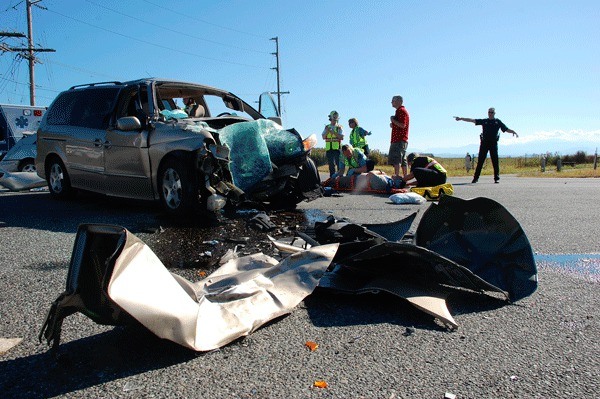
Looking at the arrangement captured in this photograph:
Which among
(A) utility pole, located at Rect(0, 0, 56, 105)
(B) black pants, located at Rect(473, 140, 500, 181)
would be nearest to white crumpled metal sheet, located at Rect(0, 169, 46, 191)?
(B) black pants, located at Rect(473, 140, 500, 181)

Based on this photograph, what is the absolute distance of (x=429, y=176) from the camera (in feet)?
32.2

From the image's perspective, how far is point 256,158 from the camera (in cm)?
638

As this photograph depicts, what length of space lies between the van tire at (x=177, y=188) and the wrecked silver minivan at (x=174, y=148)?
12mm

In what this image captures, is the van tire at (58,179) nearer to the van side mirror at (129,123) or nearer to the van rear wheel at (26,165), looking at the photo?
the van side mirror at (129,123)

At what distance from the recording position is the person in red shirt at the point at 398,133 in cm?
1106

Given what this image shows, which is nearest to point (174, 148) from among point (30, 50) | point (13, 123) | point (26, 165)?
point (26, 165)

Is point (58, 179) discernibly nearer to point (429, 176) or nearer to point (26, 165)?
point (26, 165)

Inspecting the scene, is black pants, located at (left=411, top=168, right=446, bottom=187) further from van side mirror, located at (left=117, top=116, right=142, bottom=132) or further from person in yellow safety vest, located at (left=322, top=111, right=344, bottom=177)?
van side mirror, located at (left=117, top=116, right=142, bottom=132)

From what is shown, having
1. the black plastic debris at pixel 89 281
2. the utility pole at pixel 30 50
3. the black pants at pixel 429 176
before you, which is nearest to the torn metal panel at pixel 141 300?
the black plastic debris at pixel 89 281

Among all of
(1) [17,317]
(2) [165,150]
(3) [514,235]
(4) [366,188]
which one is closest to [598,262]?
(3) [514,235]

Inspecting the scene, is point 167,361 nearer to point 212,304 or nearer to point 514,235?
point 212,304

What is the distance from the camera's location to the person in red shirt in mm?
11062

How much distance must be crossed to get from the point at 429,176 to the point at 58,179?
6742 millimetres

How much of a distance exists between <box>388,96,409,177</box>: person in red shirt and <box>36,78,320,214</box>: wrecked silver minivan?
13.1 feet
